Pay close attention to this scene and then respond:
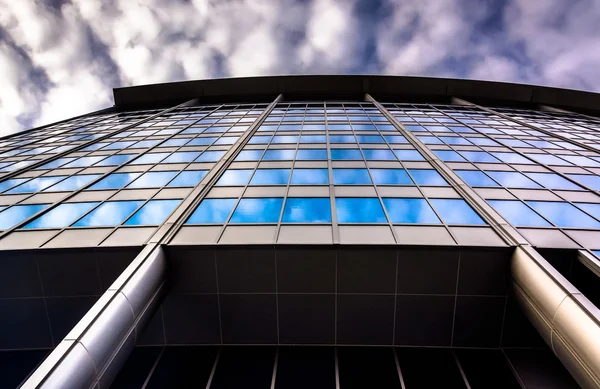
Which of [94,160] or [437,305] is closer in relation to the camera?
[437,305]

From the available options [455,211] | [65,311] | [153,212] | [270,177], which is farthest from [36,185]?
[455,211]

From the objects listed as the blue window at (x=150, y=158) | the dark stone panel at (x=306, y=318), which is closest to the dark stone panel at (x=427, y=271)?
the dark stone panel at (x=306, y=318)

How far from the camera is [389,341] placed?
11.2 m

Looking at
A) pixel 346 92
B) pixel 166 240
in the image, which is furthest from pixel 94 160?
pixel 346 92

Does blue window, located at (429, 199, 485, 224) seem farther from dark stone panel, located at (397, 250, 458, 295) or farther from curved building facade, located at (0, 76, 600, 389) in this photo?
dark stone panel, located at (397, 250, 458, 295)

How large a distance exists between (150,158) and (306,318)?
1264 cm

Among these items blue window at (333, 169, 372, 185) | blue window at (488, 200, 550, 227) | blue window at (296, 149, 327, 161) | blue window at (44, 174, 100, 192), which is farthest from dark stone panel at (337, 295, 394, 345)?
blue window at (44, 174, 100, 192)

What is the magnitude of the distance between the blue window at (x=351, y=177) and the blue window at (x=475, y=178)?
443 centimetres

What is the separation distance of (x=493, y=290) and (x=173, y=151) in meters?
16.8

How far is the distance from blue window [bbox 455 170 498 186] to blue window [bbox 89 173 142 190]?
15.4m

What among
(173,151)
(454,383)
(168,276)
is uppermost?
(173,151)

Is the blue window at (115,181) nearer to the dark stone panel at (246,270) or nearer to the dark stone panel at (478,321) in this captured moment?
the dark stone panel at (246,270)

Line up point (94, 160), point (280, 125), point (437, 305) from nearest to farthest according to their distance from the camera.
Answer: point (437, 305), point (94, 160), point (280, 125)

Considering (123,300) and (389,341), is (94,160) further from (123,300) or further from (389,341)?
(389,341)
